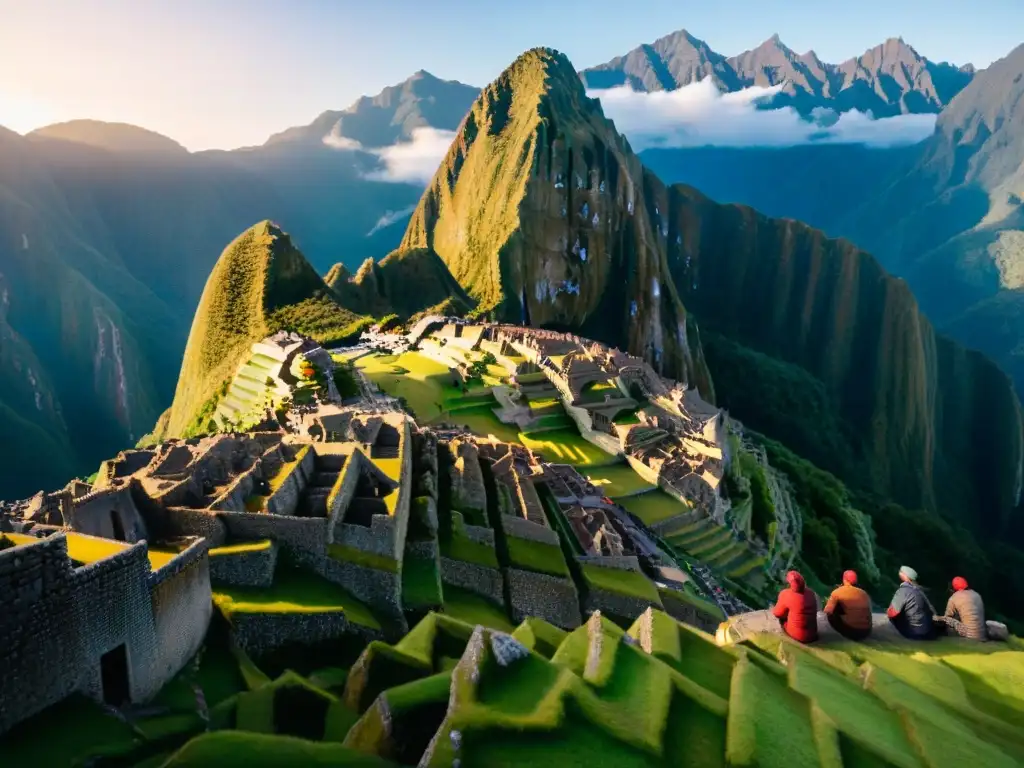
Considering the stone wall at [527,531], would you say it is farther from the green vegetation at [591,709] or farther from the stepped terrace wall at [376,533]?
the green vegetation at [591,709]

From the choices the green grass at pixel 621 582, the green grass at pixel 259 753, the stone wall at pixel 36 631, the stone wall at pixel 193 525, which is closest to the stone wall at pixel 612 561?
the green grass at pixel 621 582

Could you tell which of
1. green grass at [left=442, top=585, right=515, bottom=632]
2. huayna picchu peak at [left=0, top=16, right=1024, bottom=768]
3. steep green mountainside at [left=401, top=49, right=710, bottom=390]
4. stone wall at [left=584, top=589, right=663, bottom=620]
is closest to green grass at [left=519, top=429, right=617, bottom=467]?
huayna picchu peak at [left=0, top=16, right=1024, bottom=768]

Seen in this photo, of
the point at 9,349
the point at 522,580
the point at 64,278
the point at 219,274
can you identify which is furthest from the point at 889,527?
the point at 64,278

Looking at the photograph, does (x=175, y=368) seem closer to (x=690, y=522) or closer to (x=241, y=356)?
(x=241, y=356)

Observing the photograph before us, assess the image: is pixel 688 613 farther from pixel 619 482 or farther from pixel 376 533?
pixel 619 482

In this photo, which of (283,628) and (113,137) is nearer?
(283,628)

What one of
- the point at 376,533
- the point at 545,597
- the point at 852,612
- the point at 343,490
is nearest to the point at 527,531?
the point at 545,597
